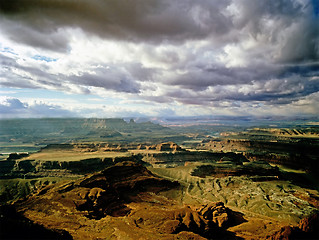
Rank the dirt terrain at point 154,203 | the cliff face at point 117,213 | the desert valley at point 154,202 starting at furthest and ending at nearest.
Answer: the dirt terrain at point 154,203
the desert valley at point 154,202
the cliff face at point 117,213

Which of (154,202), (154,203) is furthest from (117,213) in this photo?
(154,202)

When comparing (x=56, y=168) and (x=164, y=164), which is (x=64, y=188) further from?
(x=164, y=164)

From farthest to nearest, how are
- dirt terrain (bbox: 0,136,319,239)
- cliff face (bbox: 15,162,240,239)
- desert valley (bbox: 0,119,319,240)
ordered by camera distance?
dirt terrain (bbox: 0,136,319,239)
desert valley (bbox: 0,119,319,240)
cliff face (bbox: 15,162,240,239)

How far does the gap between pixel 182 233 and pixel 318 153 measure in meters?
178

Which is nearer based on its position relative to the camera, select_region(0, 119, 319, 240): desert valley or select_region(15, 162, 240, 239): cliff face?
select_region(15, 162, 240, 239): cliff face

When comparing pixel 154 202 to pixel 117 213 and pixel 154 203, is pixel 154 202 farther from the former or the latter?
pixel 117 213

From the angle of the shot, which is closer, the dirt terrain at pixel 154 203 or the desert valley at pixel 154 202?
the desert valley at pixel 154 202

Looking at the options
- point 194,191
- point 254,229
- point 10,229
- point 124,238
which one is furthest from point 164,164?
point 10,229

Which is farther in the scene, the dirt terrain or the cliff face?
the dirt terrain

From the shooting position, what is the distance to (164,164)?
175375mm

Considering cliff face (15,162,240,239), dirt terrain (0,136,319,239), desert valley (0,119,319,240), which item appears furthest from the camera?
dirt terrain (0,136,319,239)

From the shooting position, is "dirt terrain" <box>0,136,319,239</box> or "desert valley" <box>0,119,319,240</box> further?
"dirt terrain" <box>0,136,319,239</box>

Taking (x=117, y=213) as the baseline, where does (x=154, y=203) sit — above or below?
below

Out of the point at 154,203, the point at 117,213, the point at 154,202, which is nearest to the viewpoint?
the point at 117,213
